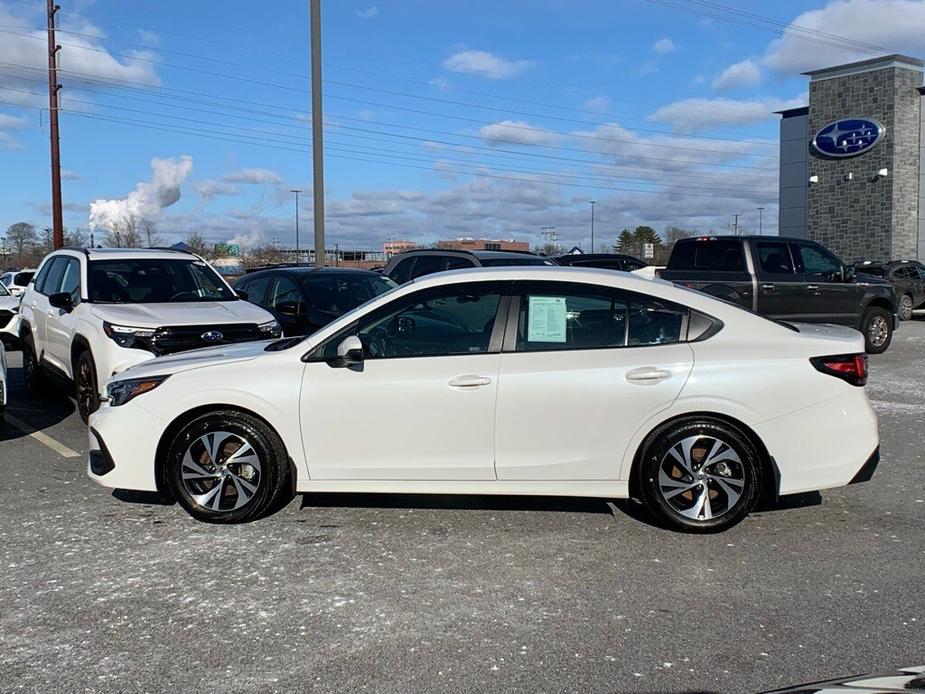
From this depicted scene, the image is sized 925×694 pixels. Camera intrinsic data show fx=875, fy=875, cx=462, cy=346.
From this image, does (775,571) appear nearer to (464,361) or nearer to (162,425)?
(464,361)

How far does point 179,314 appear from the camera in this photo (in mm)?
8508

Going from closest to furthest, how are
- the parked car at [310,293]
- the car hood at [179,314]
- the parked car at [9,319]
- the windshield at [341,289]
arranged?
the car hood at [179,314], the parked car at [310,293], the windshield at [341,289], the parked car at [9,319]

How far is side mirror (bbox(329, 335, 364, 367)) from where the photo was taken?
523 centimetres

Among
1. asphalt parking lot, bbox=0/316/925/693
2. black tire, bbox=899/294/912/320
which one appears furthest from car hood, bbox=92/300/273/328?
black tire, bbox=899/294/912/320

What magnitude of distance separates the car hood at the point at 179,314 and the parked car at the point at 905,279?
1786cm

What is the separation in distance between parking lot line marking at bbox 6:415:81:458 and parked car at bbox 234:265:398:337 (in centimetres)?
295

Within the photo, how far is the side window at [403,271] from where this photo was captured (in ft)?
49.8

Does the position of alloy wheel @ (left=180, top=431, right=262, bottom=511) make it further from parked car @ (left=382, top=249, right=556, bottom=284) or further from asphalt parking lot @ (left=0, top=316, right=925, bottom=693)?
parked car @ (left=382, top=249, right=556, bottom=284)

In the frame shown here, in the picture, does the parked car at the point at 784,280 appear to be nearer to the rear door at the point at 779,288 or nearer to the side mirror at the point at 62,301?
the rear door at the point at 779,288

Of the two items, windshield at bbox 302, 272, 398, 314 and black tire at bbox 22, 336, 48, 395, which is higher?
windshield at bbox 302, 272, 398, 314

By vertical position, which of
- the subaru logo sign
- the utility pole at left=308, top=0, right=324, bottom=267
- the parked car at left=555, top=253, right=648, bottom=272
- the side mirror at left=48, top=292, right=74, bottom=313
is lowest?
the side mirror at left=48, top=292, right=74, bottom=313

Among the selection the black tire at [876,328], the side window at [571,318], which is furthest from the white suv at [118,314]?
A: the black tire at [876,328]

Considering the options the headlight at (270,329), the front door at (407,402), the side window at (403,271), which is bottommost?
the front door at (407,402)

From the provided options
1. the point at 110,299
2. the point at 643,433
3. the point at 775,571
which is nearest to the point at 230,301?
the point at 110,299
